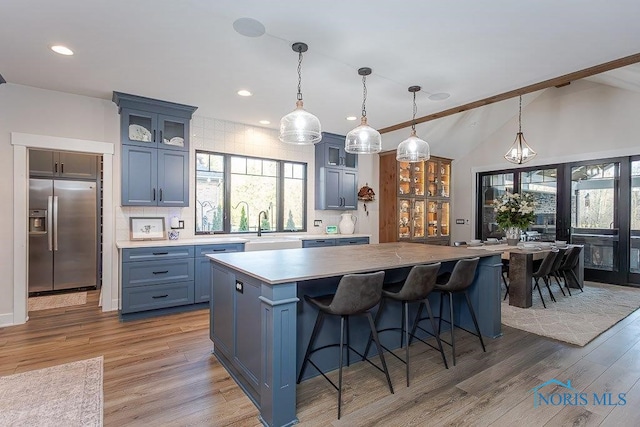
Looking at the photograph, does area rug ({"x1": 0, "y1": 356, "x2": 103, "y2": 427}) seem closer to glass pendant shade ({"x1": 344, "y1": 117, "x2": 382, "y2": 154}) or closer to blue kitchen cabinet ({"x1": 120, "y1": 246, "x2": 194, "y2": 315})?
blue kitchen cabinet ({"x1": 120, "y1": 246, "x2": 194, "y2": 315})

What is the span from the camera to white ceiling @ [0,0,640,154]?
225 centimetres

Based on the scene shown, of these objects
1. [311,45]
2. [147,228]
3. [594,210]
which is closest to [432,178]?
[594,210]

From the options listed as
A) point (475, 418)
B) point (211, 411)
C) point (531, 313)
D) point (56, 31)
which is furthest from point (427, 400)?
point (56, 31)

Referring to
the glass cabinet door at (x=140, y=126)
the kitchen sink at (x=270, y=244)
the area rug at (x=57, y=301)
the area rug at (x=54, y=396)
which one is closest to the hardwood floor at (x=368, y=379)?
the area rug at (x=54, y=396)

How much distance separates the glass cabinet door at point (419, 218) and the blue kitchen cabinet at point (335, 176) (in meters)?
1.47

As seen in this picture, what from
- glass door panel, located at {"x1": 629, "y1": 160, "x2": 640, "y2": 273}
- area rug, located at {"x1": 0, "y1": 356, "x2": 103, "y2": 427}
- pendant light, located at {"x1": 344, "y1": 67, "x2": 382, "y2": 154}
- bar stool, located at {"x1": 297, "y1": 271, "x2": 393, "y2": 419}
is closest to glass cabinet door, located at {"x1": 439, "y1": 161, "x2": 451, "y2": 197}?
glass door panel, located at {"x1": 629, "y1": 160, "x2": 640, "y2": 273}

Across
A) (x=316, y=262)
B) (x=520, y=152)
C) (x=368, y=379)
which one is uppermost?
(x=520, y=152)

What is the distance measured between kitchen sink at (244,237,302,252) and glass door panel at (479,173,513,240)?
16.1 feet

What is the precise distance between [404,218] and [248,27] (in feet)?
16.2

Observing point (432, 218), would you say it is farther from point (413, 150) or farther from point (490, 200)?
point (413, 150)

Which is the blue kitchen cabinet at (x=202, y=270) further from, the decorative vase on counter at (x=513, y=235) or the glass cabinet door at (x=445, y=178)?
the glass cabinet door at (x=445, y=178)

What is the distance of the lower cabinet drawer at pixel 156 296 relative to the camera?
374 centimetres

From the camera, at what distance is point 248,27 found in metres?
2.47

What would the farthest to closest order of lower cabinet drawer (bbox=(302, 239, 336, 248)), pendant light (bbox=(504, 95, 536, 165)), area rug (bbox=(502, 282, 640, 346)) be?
1. lower cabinet drawer (bbox=(302, 239, 336, 248))
2. pendant light (bbox=(504, 95, 536, 165))
3. area rug (bbox=(502, 282, 640, 346))
